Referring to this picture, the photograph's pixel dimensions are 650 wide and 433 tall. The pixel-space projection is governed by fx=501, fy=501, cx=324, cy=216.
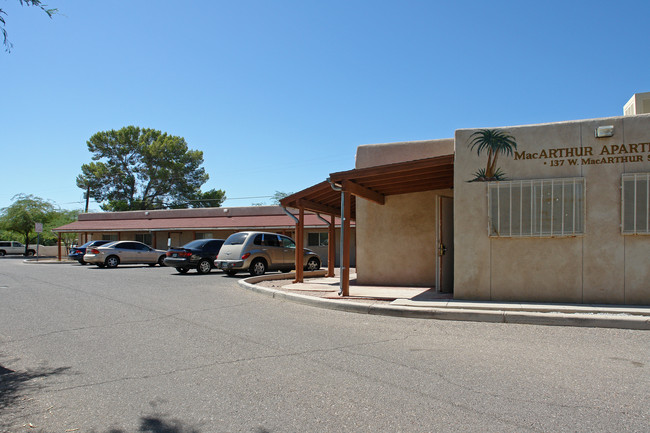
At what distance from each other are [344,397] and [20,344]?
494 cm

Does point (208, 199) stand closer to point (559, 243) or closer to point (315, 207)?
point (315, 207)

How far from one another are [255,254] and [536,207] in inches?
421

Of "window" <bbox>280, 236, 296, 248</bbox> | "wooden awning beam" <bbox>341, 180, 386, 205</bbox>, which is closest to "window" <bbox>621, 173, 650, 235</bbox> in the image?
"wooden awning beam" <bbox>341, 180, 386, 205</bbox>

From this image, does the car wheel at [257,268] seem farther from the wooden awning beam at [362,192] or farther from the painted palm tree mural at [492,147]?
the painted palm tree mural at [492,147]

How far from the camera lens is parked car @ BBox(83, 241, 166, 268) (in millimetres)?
25203

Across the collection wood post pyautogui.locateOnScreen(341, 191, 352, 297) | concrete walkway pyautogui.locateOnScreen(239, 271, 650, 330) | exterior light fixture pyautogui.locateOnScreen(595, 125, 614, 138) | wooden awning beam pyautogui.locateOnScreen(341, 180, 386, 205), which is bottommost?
concrete walkway pyautogui.locateOnScreen(239, 271, 650, 330)

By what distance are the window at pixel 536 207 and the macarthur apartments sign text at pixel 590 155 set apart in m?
0.39

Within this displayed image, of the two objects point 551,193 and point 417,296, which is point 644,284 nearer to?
point 551,193

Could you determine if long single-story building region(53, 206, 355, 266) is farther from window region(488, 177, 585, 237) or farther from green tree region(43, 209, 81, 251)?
window region(488, 177, 585, 237)

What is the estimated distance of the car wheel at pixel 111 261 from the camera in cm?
2550

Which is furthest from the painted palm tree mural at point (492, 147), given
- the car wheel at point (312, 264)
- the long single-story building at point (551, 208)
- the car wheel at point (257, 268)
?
the car wheel at point (312, 264)

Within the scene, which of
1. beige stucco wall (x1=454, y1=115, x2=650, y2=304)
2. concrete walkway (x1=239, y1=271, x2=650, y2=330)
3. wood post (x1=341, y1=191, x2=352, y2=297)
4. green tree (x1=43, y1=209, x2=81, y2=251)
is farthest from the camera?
green tree (x1=43, y1=209, x2=81, y2=251)

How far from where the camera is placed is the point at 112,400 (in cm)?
455

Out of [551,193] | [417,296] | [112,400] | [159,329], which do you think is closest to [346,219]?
[417,296]
